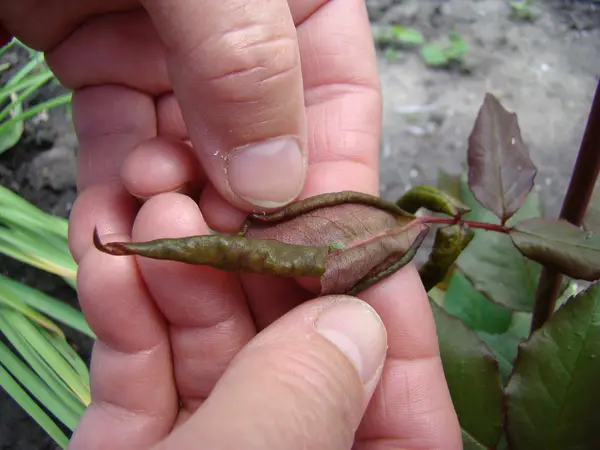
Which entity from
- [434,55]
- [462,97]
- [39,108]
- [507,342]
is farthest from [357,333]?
[434,55]

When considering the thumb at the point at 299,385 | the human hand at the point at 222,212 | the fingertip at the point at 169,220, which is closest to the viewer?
the thumb at the point at 299,385

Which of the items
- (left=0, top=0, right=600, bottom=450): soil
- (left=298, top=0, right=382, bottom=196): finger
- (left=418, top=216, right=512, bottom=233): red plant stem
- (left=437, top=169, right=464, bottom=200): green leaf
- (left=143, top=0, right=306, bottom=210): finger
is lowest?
(left=0, top=0, right=600, bottom=450): soil

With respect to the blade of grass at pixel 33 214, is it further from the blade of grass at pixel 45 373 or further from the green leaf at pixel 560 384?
the green leaf at pixel 560 384

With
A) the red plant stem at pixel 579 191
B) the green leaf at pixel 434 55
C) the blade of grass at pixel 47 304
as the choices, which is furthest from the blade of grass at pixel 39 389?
the green leaf at pixel 434 55

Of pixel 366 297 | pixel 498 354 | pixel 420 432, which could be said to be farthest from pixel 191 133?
pixel 498 354

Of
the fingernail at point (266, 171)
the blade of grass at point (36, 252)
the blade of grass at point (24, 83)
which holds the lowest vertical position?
the blade of grass at point (36, 252)

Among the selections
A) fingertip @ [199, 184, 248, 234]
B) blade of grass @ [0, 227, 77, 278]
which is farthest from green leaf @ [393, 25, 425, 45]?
fingertip @ [199, 184, 248, 234]

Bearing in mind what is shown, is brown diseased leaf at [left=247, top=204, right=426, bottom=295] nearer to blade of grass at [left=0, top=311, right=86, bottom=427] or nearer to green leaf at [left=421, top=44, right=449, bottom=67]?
blade of grass at [left=0, top=311, right=86, bottom=427]
